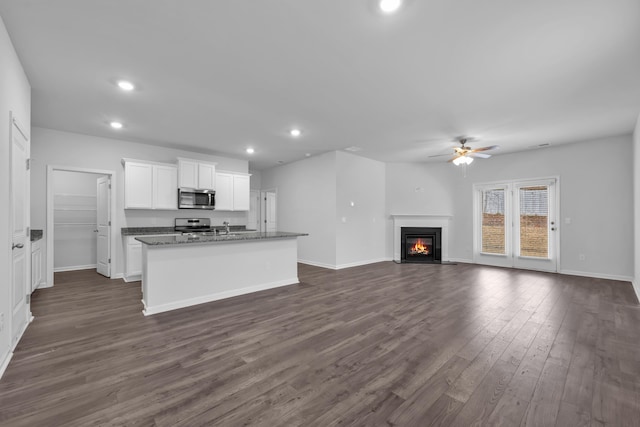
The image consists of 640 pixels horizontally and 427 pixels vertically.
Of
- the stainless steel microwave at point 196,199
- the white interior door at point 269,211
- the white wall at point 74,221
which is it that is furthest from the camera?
the white interior door at point 269,211

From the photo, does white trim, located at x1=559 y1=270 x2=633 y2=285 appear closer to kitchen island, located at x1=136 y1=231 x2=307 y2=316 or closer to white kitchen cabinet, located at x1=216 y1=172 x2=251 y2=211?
kitchen island, located at x1=136 y1=231 x2=307 y2=316

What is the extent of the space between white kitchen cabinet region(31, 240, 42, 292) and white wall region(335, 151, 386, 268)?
16.8 feet

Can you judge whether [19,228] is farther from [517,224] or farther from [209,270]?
[517,224]

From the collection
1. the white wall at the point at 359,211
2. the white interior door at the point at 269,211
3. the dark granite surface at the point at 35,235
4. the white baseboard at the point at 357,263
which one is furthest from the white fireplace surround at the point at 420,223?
the dark granite surface at the point at 35,235

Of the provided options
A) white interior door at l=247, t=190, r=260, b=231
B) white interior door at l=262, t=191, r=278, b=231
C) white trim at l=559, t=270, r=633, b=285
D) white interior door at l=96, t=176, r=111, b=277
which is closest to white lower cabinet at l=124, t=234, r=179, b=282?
white interior door at l=96, t=176, r=111, b=277

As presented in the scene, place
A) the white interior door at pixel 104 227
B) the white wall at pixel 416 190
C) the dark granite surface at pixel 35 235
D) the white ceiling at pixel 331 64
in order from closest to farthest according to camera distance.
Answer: the white ceiling at pixel 331 64 → the dark granite surface at pixel 35 235 → the white interior door at pixel 104 227 → the white wall at pixel 416 190

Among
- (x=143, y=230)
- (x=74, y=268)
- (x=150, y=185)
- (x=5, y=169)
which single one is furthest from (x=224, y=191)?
(x=5, y=169)

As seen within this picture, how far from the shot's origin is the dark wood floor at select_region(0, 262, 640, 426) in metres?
1.76

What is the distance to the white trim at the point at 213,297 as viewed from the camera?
11.7 ft

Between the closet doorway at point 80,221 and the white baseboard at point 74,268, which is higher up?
the closet doorway at point 80,221

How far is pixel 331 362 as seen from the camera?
236 cm

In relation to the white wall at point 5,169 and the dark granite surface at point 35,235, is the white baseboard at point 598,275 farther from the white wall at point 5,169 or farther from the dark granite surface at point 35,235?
the dark granite surface at point 35,235

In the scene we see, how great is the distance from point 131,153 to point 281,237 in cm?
364

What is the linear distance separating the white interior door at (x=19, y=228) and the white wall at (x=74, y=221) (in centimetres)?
380
